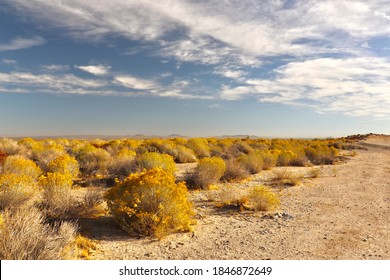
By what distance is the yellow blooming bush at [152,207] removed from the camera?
7617 millimetres

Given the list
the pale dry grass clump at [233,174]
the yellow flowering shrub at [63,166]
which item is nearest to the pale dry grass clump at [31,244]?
the yellow flowering shrub at [63,166]

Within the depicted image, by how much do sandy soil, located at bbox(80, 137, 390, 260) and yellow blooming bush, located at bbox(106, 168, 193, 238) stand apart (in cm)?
27

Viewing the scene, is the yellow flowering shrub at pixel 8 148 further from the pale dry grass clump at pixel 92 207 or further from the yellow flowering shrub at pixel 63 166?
the pale dry grass clump at pixel 92 207

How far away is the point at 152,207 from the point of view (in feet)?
25.8

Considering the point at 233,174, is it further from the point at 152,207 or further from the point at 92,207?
the point at 152,207

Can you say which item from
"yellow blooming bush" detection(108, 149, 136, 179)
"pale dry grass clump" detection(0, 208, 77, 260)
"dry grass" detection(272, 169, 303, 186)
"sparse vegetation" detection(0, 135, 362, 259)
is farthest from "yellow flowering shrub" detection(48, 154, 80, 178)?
"dry grass" detection(272, 169, 303, 186)

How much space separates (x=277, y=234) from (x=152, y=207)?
2925mm

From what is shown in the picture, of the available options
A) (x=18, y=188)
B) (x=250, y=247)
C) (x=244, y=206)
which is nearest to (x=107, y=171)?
(x=18, y=188)

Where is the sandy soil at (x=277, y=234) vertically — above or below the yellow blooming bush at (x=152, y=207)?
below

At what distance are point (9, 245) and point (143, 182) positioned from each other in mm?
3268

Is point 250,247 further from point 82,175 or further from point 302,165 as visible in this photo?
point 302,165

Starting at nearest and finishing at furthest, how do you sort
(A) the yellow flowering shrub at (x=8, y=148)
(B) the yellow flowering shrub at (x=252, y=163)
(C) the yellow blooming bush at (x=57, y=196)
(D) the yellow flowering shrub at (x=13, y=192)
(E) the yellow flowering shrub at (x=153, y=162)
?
(C) the yellow blooming bush at (x=57, y=196) < (D) the yellow flowering shrub at (x=13, y=192) < (E) the yellow flowering shrub at (x=153, y=162) < (B) the yellow flowering shrub at (x=252, y=163) < (A) the yellow flowering shrub at (x=8, y=148)

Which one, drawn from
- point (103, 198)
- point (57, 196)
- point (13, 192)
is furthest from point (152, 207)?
point (13, 192)

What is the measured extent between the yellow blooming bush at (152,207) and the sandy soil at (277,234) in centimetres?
27
